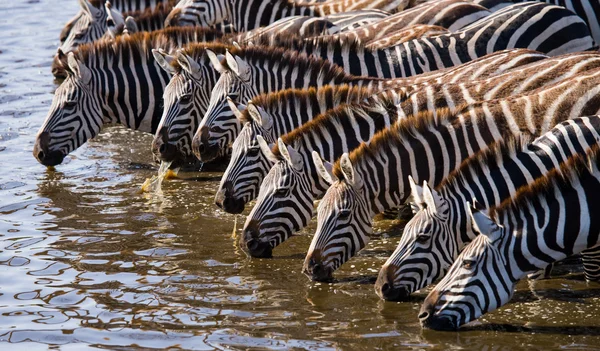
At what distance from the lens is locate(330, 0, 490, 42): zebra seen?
1381cm

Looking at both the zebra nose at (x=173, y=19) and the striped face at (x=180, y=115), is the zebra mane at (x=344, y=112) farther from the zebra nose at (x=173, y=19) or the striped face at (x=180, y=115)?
the zebra nose at (x=173, y=19)

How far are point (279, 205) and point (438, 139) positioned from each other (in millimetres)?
1452

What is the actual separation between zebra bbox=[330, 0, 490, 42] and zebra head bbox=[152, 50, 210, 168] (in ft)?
7.58

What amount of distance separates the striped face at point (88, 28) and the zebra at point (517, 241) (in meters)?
11.9

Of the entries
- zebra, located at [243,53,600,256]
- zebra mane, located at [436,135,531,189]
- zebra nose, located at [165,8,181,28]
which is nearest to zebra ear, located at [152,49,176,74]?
zebra, located at [243,53,600,256]

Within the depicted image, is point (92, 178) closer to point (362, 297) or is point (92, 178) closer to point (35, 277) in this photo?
point (35, 277)

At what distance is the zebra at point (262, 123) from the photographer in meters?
10.4

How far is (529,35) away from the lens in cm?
1281

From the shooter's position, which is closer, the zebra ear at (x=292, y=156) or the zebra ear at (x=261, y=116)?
the zebra ear at (x=292, y=156)

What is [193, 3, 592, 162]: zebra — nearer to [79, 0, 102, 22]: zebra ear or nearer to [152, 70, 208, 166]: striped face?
[152, 70, 208, 166]: striped face

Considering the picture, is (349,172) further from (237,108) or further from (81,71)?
(81,71)

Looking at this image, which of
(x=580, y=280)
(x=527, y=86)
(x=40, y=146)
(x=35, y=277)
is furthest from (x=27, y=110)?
(x=580, y=280)

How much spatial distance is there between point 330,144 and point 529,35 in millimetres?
3973

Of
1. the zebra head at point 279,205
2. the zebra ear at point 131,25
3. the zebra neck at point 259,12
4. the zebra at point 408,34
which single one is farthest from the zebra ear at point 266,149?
the zebra ear at point 131,25
